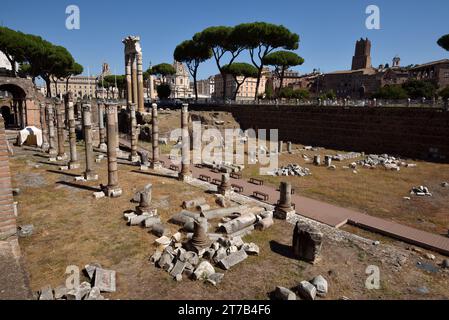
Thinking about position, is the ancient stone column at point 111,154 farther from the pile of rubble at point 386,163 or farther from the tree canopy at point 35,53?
the tree canopy at point 35,53

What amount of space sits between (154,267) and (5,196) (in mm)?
4161

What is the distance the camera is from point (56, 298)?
696 cm

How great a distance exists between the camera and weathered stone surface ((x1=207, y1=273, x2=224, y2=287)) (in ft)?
26.2

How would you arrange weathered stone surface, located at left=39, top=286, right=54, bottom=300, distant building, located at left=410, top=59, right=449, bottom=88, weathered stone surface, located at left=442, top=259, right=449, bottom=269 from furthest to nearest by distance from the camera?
distant building, located at left=410, top=59, right=449, bottom=88 → weathered stone surface, located at left=442, top=259, right=449, bottom=269 → weathered stone surface, located at left=39, top=286, right=54, bottom=300

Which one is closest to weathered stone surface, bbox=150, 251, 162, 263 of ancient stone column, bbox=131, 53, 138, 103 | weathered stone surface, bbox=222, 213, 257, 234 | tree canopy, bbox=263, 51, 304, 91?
weathered stone surface, bbox=222, 213, 257, 234

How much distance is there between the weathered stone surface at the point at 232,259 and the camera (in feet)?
28.8

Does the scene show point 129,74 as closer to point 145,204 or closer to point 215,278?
point 145,204

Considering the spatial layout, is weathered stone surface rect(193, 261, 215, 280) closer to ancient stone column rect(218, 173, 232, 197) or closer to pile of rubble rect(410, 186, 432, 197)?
ancient stone column rect(218, 173, 232, 197)

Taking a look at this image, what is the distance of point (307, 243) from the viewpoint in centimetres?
925

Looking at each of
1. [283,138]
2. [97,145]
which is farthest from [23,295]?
[283,138]

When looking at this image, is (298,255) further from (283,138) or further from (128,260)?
(283,138)

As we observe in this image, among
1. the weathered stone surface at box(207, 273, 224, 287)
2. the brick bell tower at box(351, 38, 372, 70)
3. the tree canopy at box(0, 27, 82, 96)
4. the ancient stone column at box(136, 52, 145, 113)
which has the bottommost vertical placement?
the weathered stone surface at box(207, 273, 224, 287)

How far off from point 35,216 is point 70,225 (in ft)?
6.12

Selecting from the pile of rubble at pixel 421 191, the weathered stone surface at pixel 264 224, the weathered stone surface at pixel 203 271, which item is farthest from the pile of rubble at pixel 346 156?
the weathered stone surface at pixel 203 271
